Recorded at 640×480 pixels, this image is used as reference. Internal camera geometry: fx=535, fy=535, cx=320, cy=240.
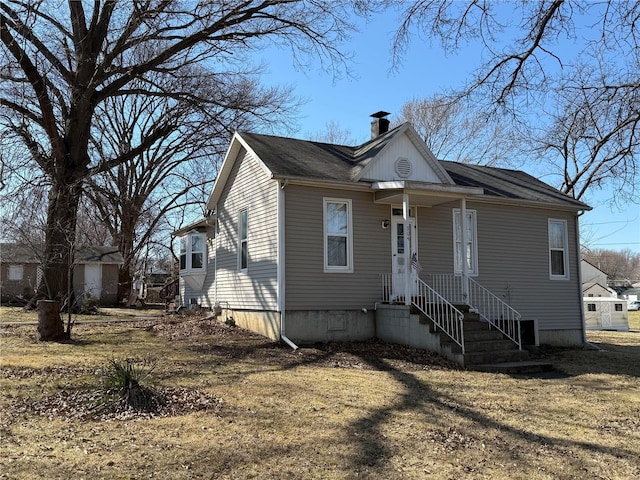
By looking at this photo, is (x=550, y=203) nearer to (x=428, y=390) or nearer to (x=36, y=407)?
(x=428, y=390)

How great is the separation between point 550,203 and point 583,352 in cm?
431

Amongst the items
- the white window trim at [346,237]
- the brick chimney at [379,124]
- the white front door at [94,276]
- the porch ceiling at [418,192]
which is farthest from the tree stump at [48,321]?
the white front door at [94,276]

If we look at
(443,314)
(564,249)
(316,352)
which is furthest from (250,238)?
(564,249)

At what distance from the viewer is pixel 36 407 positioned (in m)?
6.51

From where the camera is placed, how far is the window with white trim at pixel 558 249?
53.1ft

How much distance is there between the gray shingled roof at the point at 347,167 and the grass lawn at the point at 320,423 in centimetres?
454

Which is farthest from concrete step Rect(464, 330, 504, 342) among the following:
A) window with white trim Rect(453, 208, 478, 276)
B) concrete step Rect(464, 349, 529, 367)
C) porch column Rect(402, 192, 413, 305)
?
window with white trim Rect(453, 208, 478, 276)

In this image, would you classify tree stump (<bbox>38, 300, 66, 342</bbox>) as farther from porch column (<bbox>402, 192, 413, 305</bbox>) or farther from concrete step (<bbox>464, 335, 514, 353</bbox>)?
concrete step (<bbox>464, 335, 514, 353</bbox>)

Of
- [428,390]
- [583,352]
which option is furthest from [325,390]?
[583,352]

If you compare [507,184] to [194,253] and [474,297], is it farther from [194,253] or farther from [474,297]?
[194,253]

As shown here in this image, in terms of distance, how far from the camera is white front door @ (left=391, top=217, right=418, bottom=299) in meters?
13.4

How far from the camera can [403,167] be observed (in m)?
14.1

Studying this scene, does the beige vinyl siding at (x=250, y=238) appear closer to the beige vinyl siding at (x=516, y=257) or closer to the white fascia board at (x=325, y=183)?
the white fascia board at (x=325, y=183)

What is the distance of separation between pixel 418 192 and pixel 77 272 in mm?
23686
